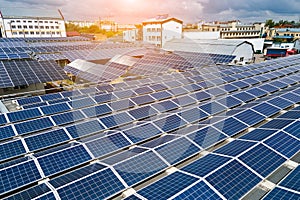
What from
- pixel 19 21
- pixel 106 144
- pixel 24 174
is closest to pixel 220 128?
pixel 106 144

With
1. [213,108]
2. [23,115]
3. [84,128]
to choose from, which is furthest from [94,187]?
[213,108]

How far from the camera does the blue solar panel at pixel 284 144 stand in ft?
30.6

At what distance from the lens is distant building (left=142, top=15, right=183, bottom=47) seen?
67.2 m

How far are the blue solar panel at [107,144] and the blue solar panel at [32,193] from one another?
283 cm

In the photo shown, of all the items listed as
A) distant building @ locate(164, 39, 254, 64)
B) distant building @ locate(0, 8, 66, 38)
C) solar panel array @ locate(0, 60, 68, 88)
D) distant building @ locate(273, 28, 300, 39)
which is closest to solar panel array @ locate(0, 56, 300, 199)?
solar panel array @ locate(0, 60, 68, 88)

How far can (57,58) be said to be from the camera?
134 ft

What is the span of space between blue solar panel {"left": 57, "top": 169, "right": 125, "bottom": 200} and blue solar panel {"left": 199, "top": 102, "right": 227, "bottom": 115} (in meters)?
9.03

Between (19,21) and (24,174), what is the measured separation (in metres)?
94.7

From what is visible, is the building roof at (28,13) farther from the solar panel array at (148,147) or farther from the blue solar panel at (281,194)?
the blue solar panel at (281,194)

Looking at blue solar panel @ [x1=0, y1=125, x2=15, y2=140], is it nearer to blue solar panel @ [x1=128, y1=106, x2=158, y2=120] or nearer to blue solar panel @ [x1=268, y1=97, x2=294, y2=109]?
blue solar panel @ [x1=128, y1=106, x2=158, y2=120]

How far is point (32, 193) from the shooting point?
764 centimetres

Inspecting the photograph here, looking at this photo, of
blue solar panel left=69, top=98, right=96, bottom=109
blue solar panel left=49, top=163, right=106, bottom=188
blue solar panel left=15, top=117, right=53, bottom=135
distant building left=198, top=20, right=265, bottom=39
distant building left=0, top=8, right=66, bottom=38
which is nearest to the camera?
blue solar panel left=49, top=163, right=106, bottom=188

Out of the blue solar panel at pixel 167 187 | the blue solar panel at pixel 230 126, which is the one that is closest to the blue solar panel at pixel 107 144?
the blue solar panel at pixel 167 187

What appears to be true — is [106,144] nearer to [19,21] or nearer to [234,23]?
[19,21]
